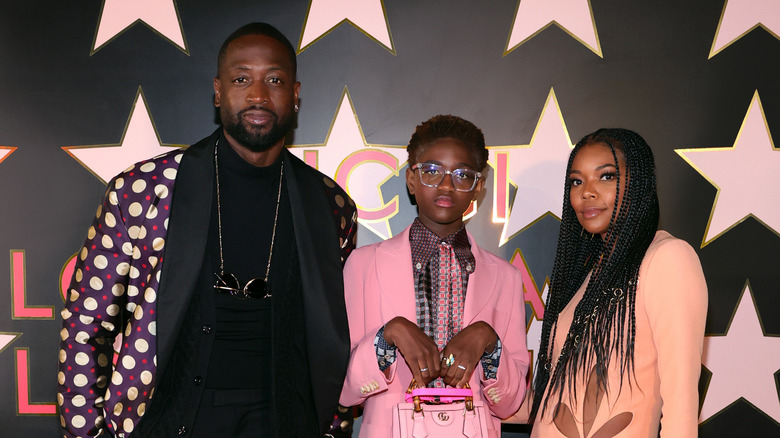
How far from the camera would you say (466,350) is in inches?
84.5

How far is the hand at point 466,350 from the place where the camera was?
2115mm

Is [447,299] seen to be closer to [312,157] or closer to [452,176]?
[452,176]

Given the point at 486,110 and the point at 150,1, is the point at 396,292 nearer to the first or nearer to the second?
the point at 486,110

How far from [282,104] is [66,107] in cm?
149

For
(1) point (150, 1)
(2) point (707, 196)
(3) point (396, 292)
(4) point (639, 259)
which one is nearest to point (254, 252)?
(3) point (396, 292)

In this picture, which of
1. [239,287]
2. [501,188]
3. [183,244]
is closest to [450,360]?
[239,287]

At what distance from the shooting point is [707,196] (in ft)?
10.3

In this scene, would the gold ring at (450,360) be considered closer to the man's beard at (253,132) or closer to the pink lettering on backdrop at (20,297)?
the man's beard at (253,132)

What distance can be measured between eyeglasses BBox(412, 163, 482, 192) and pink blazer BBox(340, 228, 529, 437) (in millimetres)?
258

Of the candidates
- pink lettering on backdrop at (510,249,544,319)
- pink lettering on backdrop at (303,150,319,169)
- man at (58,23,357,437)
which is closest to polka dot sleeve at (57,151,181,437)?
man at (58,23,357,437)

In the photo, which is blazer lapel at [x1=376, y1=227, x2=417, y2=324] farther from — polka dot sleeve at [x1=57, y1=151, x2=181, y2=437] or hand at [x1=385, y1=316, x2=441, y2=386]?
polka dot sleeve at [x1=57, y1=151, x2=181, y2=437]

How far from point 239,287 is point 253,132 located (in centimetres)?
58

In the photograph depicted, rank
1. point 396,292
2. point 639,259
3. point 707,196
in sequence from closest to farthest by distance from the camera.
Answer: point 639,259
point 396,292
point 707,196

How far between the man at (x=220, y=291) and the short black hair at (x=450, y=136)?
1.54ft
